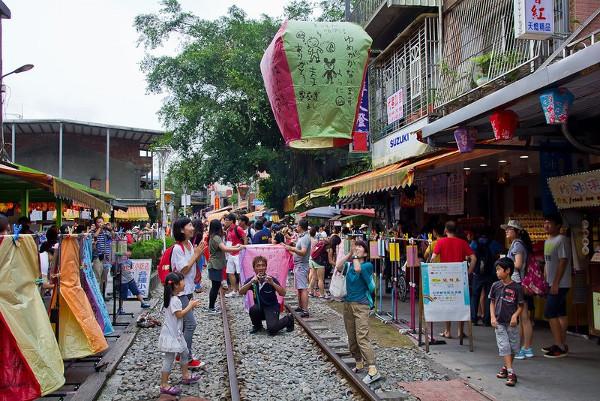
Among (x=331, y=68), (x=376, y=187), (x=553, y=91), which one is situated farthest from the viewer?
(x=376, y=187)

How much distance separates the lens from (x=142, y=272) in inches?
497

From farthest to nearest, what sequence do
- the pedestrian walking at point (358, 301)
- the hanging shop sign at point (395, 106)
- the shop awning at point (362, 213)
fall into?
the shop awning at point (362, 213)
the hanging shop sign at point (395, 106)
the pedestrian walking at point (358, 301)

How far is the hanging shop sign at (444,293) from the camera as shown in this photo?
7.93 meters

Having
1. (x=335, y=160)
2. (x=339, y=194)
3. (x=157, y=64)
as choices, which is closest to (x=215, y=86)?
(x=157, y=64)

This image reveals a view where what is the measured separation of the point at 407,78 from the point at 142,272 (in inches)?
361

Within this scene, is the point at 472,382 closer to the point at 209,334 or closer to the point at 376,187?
the point at 209,334

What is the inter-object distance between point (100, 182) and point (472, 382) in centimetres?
3390

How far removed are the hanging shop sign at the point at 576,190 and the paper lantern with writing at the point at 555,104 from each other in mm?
1978

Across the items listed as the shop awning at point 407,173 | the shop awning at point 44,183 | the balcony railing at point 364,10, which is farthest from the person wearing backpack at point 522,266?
the balcony railing at point 364,10

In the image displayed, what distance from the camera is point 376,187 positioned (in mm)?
11836

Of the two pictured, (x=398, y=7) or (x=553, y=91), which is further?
(x=398, y=7)

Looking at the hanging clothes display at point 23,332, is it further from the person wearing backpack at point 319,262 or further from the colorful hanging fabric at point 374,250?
the person wearing backpack at point 319,262

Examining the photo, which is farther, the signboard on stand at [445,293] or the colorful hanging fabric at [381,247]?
the colorful hanging fabric at [381,247]

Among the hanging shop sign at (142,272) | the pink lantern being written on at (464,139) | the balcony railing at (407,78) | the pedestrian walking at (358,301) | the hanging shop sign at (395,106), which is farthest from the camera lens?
the hanging shop sign at (395,106)
